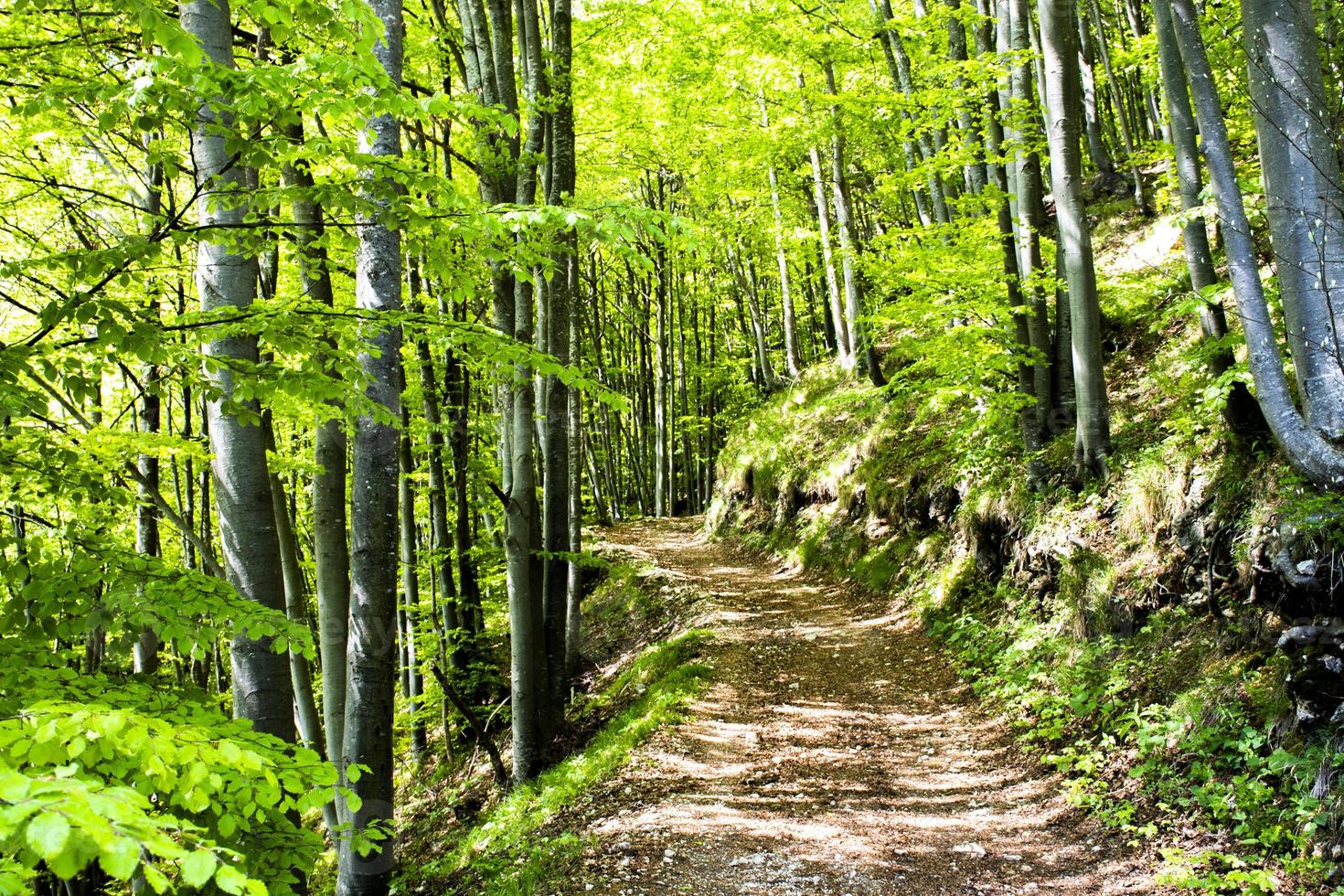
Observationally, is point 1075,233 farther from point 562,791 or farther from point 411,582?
point 411,582

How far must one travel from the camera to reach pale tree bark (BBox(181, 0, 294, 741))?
3867 millimetres

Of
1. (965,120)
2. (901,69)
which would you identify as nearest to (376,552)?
(965,120)

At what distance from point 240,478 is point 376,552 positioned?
1100mm

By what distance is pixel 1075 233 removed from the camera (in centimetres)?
723

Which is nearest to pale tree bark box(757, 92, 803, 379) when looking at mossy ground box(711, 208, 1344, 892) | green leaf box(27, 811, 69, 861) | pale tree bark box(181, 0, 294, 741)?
mossy ground box(711, 208, 1344, 892)

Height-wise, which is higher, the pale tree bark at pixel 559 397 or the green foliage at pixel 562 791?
the pale tree bark at pixel 559 397

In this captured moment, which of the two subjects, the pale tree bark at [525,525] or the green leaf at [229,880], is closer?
the green leaf at [229,880]

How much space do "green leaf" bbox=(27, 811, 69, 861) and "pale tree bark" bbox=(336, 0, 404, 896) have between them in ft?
12.4

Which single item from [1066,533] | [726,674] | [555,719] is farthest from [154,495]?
[1066,533]

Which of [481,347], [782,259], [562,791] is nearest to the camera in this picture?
[481,347]

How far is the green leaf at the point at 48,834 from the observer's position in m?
1.14

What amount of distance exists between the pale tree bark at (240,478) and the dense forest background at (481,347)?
22 mm

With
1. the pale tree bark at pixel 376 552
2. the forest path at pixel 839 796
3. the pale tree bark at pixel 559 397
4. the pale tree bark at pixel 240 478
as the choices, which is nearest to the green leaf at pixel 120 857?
the pale tree bark at pixel 240 478

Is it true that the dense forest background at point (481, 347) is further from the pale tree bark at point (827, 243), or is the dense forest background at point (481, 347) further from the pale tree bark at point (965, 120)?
the pale tree bark at point (827, 243)
